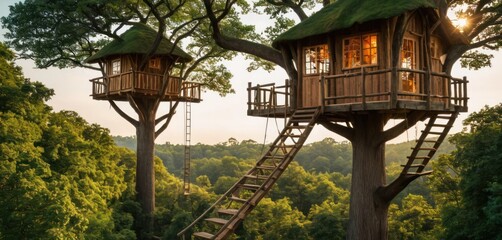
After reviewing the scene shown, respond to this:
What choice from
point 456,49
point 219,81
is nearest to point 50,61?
point 219,81

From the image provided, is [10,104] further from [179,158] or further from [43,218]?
[179,158]

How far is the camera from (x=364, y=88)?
14281 mm

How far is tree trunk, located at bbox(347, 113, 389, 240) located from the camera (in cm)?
1712

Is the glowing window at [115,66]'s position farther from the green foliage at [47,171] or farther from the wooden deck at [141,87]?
the green foliage at [47,171]

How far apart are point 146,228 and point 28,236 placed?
13.9 meters

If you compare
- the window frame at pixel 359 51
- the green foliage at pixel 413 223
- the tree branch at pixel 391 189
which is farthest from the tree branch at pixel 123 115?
the green foliage at pixel 413 223

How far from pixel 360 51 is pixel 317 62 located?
5.87 feet

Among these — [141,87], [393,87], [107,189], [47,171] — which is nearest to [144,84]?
[141,87]

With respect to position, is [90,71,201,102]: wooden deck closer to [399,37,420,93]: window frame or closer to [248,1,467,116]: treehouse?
[248,1,467,116]: treehouse

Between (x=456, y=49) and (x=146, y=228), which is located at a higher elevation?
(x=456, y=49)

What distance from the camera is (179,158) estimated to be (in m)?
93.7

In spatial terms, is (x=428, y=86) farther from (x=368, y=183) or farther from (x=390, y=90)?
(x=368, y=183)

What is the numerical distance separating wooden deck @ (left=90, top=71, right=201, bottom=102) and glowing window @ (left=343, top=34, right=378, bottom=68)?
43.8 ft

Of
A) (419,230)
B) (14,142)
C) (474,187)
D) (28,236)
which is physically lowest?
(419,230)
